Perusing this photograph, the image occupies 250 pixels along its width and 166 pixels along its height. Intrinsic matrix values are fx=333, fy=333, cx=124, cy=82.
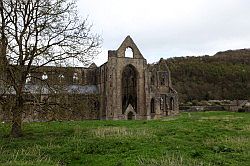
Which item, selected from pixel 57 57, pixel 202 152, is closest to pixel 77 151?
pixel 202 152

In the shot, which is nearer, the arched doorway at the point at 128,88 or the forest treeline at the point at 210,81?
the arched doorway at the point at 128,88

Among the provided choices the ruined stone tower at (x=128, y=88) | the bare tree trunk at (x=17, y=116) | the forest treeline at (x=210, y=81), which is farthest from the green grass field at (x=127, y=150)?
the forest treeline at (x=210, y=81)

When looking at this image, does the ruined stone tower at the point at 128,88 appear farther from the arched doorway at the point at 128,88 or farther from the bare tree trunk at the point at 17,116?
the bare tree trunk at the point at 17,116

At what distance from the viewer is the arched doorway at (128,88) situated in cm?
5531

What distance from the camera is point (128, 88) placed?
188 ft

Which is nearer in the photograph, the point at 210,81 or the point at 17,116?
the point at 17,116

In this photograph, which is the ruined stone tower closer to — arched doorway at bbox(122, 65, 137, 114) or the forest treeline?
arched doorway at bbox(122, 65, 137, 114)

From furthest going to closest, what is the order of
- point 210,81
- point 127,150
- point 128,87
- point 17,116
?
point 210,81 < point 128,87 < point 17,116 < point 127,150

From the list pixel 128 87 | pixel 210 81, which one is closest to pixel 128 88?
pixel 128 87

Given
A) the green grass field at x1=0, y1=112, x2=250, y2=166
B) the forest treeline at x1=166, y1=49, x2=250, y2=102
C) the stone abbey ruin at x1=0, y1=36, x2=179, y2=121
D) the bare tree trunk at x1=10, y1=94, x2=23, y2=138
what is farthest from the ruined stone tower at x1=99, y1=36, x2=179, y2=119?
the forest treeline at x1=166, y1=49, x2=250, y2=102

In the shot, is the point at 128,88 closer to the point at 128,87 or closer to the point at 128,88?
the point at 128,88

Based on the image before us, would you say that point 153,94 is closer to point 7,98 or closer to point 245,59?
point 7,98

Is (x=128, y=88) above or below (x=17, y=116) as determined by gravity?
above

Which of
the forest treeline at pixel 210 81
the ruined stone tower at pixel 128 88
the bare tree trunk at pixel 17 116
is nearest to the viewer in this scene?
the bare tree trunk at pixel 17 116
